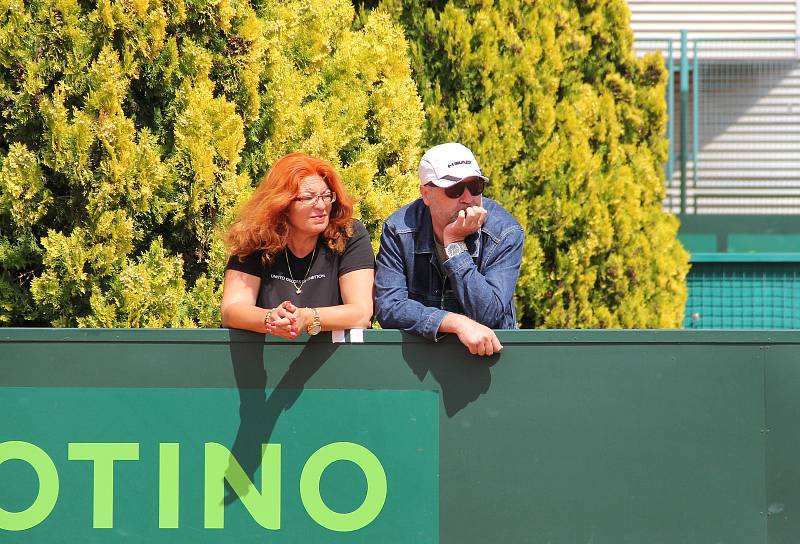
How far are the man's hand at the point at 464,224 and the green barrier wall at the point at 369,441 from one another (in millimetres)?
393

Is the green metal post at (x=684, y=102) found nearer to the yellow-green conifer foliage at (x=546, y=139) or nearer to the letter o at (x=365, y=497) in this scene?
the yellow-green conifer foliage at (x=546, y=139)

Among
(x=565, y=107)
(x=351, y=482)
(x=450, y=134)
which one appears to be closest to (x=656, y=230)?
(x=565, y=107)

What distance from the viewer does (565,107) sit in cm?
670

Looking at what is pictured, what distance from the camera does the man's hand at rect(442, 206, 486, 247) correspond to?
3.44 m

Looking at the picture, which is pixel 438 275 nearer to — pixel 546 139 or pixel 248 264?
pixel 248 264

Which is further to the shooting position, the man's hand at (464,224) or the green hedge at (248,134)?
the green hedge at (248,134)

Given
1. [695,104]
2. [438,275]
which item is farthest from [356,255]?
[695,104]

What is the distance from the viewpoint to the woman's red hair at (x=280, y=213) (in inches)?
141

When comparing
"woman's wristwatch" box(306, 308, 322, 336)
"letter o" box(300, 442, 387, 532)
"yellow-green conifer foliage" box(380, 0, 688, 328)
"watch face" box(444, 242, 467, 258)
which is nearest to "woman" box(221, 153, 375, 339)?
"woman's wristwatch" box(306, 308, 322, 336)

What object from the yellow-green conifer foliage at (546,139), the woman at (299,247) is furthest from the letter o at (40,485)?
the yellow-green conifer foliage at (546,139)

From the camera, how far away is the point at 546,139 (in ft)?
21.6

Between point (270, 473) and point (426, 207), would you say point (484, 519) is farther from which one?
point (426, 207)

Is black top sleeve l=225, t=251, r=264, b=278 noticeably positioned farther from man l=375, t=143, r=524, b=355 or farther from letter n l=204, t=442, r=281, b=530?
letter n l=204, t=442, r=281, b=530

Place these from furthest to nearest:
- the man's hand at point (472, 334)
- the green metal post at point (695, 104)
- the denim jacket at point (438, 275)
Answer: the green metal post at point (695, 104) < the denim jacket at point (438, 275) < the man's hand at point (472, 334)
